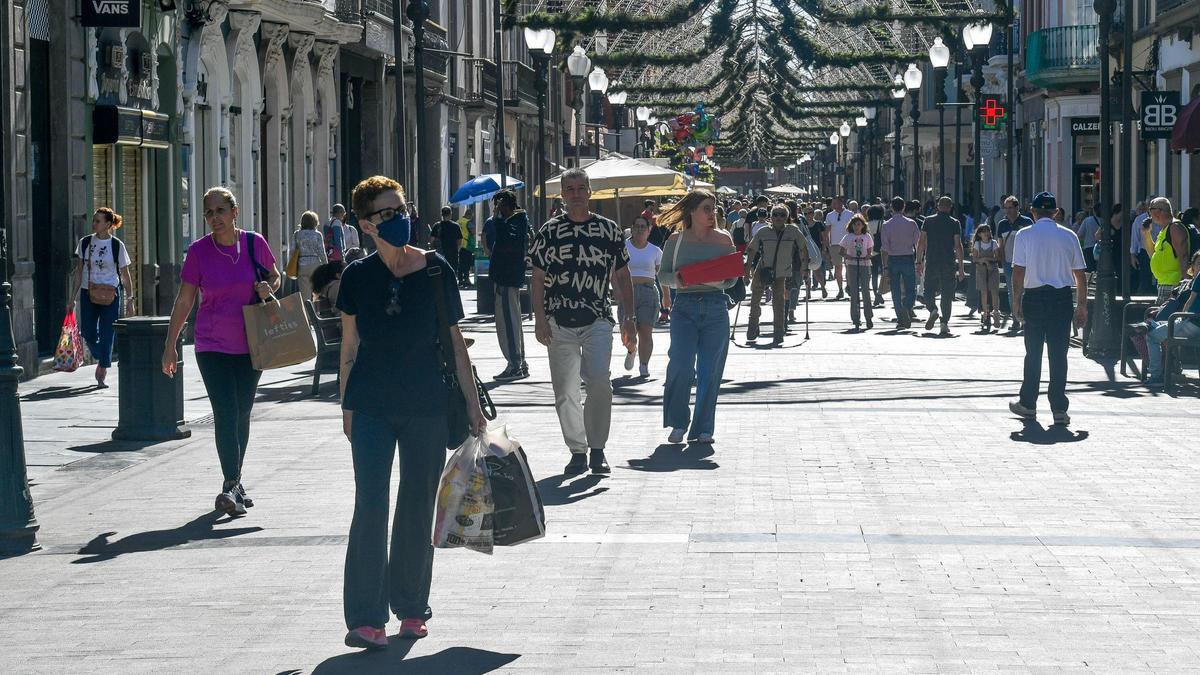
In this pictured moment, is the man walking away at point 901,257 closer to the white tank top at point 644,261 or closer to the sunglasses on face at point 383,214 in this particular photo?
the white tank top at point 644,261

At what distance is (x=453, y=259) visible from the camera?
37812 millimetres

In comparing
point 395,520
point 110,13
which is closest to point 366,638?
point 395,520

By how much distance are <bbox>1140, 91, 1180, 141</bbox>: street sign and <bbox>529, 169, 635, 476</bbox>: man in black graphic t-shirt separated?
68.4 feet

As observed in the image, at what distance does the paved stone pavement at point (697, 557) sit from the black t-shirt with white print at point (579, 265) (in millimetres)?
945

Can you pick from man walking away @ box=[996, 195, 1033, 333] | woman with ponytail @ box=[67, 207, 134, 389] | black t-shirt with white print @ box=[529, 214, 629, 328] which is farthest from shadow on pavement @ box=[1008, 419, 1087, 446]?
A: man walking away @ box=[996, 195, 1033, 333]

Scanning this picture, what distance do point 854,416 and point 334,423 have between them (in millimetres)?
3763

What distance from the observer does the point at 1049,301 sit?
13930mm

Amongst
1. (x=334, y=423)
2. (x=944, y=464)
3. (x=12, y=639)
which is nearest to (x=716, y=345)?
(x=944, y=464)

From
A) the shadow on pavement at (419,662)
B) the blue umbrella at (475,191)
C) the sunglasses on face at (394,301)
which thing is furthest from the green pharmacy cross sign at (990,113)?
the shadow on pavement at (419,662)

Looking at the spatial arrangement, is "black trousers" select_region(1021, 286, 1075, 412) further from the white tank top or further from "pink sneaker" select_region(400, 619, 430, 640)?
"pink sneaker" select_region(400, 619, 430, 640)

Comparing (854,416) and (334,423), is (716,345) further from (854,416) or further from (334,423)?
(334,423)

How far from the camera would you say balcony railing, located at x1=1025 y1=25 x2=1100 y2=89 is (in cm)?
4206

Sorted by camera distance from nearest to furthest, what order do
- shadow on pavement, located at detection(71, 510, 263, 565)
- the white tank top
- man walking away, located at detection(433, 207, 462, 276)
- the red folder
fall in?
shadow on pavement, located at detection(71, 510, 263, 565) < the red folder < the white tank top < man walking away, located at detection(433, 207, 462, 276)

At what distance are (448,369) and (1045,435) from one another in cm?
716
